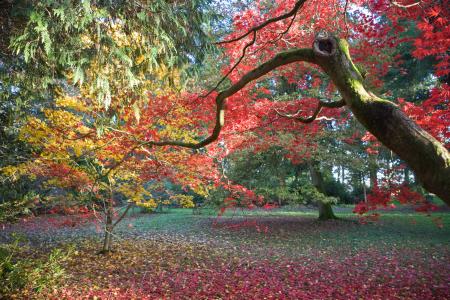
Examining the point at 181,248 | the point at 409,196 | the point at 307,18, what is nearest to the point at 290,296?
the point at 409,196

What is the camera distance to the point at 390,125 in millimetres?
2236

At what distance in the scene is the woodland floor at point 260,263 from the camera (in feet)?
17.4

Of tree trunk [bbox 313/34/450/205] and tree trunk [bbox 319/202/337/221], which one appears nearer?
tree trunk [bbox 313/34/450/205]

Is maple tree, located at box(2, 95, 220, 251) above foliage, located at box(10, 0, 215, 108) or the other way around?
the other way around

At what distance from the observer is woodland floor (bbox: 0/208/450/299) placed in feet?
17.4

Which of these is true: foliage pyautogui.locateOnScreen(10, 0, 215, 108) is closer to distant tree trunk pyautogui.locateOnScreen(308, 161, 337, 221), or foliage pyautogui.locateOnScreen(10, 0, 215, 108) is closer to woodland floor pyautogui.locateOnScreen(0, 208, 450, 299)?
woodland floor pyautogui.locateOnScreen(0, 208, 450, 299)

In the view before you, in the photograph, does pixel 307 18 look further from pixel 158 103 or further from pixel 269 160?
pixel 269 160

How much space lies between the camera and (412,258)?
7566 mm

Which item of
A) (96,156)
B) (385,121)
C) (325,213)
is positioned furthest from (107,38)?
(325,213)

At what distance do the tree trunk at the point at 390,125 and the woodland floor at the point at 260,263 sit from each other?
144 inches

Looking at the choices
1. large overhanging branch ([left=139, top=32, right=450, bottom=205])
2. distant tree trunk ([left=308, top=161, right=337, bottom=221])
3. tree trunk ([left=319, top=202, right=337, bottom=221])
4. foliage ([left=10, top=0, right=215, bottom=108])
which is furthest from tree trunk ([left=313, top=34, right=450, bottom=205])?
tree trunk ([left=319, top=202, right=337, bottom=221])

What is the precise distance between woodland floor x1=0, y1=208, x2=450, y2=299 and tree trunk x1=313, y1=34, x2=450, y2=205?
365 centimetres

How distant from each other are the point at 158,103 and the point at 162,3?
3041mm

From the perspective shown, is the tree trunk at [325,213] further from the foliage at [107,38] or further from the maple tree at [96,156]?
the foliage at [107,38]
